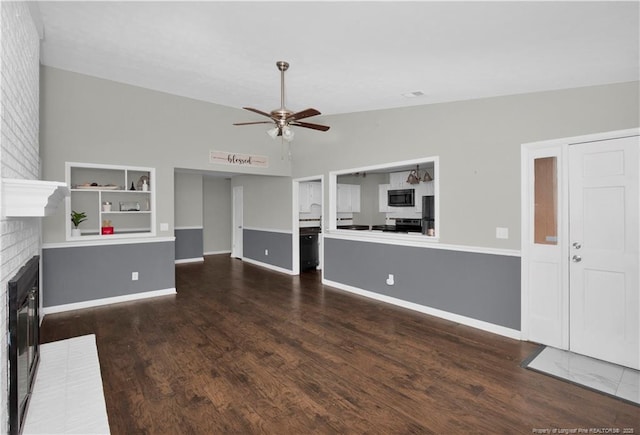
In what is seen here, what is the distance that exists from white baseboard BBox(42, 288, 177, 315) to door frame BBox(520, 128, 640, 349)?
202 inches

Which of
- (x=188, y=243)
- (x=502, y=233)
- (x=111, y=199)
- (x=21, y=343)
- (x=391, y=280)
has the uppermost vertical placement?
(x=111, y=199)

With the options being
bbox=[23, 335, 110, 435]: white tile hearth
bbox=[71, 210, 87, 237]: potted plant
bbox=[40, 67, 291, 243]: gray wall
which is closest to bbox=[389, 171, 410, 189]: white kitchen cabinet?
bbox=[40, 67, 291, 243]: gray wall

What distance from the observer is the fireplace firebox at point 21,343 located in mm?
1854

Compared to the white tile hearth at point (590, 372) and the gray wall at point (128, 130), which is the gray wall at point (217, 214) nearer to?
the gray wall at point (128, 130)

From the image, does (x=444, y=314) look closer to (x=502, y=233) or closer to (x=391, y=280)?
(x=391, y=280)

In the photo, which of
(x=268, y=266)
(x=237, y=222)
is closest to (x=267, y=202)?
(x=268, y=266)

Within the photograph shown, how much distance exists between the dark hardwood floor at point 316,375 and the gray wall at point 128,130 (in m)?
2.08

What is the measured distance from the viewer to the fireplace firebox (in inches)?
73.0

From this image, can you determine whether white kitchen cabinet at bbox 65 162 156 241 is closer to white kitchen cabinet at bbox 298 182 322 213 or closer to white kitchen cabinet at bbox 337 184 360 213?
white kitchen cabinet at bbox 298 182 322 213

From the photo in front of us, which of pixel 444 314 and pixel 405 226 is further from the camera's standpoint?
pixel 405 226

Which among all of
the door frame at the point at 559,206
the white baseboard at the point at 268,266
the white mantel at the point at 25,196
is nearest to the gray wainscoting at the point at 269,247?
the white baseboard at the point at 268,266

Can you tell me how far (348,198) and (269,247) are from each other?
2508 millimetres

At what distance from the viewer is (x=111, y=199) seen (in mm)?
5586

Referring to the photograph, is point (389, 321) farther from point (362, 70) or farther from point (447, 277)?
point (362, 70)
